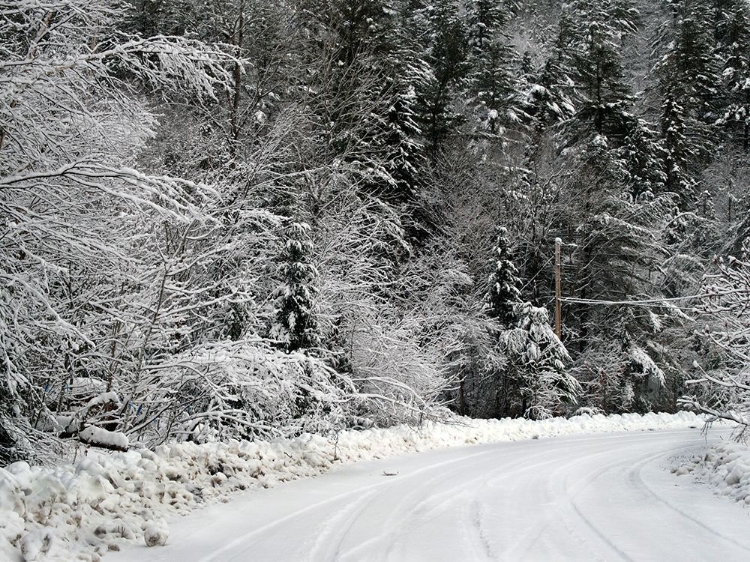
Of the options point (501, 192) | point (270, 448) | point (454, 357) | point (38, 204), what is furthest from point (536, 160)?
point (38, 204)

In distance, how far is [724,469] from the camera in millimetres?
8492

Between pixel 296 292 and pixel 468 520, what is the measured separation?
7.09 metres

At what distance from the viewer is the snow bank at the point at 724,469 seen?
7.51 m

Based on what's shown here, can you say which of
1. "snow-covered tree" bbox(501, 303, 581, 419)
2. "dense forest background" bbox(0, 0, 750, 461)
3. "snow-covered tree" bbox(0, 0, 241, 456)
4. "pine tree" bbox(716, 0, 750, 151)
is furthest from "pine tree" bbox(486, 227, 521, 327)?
"pine tree" bbox(716, 0, 750, 151)

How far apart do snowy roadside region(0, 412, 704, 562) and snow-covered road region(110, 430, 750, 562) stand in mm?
287

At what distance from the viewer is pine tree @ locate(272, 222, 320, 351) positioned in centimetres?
1224

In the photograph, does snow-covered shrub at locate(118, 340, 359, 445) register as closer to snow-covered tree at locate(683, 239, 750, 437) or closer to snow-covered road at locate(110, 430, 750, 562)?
snow-covered road at locate(110, 430, 750, 562)

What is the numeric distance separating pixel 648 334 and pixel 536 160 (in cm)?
1012

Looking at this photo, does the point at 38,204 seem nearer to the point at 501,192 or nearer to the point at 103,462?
the point at 103,462

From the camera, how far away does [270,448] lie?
8.98 m

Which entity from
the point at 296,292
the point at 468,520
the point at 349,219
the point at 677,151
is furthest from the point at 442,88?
the point at 468,520

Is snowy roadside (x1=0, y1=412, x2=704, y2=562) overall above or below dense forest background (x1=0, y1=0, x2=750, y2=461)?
below

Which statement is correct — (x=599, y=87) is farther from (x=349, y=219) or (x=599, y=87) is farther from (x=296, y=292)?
(x=296, y=292)

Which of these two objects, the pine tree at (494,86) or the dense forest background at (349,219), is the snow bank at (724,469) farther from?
the pine tree at (494,86)
